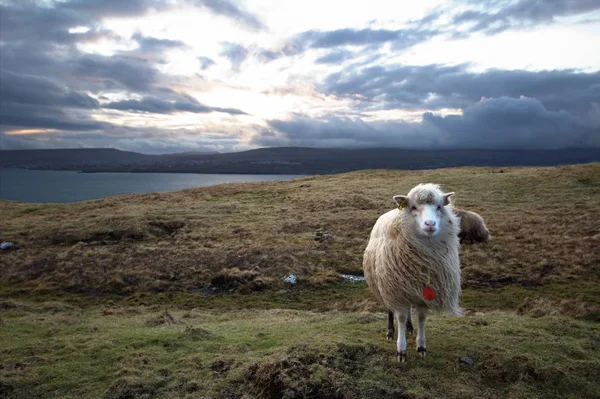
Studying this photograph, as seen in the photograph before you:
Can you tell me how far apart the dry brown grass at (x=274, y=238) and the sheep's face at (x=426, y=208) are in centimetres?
1015

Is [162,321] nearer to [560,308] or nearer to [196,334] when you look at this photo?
[196,334]

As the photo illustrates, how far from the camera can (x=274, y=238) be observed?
25.6m

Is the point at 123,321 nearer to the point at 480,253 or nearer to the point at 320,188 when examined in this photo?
the point at 480,253

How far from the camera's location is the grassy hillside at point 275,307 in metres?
6.97

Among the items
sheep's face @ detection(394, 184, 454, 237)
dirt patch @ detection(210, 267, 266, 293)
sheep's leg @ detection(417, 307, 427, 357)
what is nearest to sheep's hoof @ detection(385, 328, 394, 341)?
sheep's leg @ detection(417, 307, 427, 357)

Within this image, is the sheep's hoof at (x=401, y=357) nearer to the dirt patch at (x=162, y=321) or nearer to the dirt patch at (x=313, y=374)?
the dirt patch at (x=313, y=374)

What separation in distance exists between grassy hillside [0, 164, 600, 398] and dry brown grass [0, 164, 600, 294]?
0.44 ft

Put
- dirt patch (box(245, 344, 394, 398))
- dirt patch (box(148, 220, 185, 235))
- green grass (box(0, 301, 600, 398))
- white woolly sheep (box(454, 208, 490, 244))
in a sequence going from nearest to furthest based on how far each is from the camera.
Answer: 1. dirt patch (box(245, 344, 394, 398))
2. green grass (box(0, 301, 600, 398))
3. white woolly sheep (box(454, 208, 490, 244))
4. dirt patch (box(148, 220, 185, 235))

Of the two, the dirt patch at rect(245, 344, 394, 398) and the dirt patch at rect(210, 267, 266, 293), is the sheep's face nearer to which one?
the dirt patch at rect(245, 344, 394, 398)

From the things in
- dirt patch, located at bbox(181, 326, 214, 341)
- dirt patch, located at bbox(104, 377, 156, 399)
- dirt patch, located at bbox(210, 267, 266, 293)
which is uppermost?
dirt patch, located at bbox(104, 377, 156, 399)

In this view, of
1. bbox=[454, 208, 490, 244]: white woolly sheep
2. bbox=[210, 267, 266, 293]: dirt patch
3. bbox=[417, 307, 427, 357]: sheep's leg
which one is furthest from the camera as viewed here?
bbox=[454, 208, 490, 244]: white woolly sheep

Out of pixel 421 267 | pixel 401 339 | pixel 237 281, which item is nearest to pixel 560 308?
pixel 421 267

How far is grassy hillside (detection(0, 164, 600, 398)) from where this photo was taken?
697 cm

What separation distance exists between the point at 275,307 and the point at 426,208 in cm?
929
